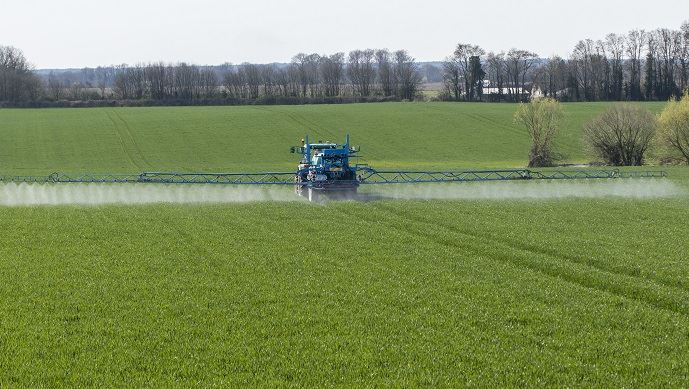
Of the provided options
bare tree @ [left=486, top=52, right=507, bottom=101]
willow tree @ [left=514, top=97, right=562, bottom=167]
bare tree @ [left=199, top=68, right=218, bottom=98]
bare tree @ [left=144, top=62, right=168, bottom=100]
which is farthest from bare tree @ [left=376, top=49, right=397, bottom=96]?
willow tree @ [left=514, top=97, right=562, bottom=167]

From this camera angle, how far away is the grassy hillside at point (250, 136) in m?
86.0

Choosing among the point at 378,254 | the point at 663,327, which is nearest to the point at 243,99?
the point at 378,254

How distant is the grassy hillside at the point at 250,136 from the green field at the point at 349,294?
41.5 metres

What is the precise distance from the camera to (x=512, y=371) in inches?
570

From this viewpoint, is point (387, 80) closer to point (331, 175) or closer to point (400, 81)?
point (400, 81)

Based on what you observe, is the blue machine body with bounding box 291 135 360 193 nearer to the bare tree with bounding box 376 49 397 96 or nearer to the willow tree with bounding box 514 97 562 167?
the willow tree with bounding box 514 97 562 167

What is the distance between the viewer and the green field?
14766 millimetres

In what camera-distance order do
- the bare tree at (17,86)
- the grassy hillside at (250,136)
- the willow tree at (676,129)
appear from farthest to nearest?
the bare tree at (17,86)
the grassy hillside at (250,136)
the willow tree at (676,129)

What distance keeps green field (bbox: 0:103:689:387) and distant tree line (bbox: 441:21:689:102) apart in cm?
11846

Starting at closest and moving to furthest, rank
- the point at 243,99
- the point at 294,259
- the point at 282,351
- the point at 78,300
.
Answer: the point at 282,351 < the point at 78,300 < the point at 294,259 < the point at 243,99

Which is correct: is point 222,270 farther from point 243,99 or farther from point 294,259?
point 243,99

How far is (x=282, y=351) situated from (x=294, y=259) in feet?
33.1

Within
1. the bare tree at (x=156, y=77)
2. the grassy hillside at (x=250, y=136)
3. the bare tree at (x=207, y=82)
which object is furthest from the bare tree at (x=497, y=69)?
the bare tree at (x=156, y=77)

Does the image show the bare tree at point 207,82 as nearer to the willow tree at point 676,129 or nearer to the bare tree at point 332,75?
the bare tree at point 332,75
